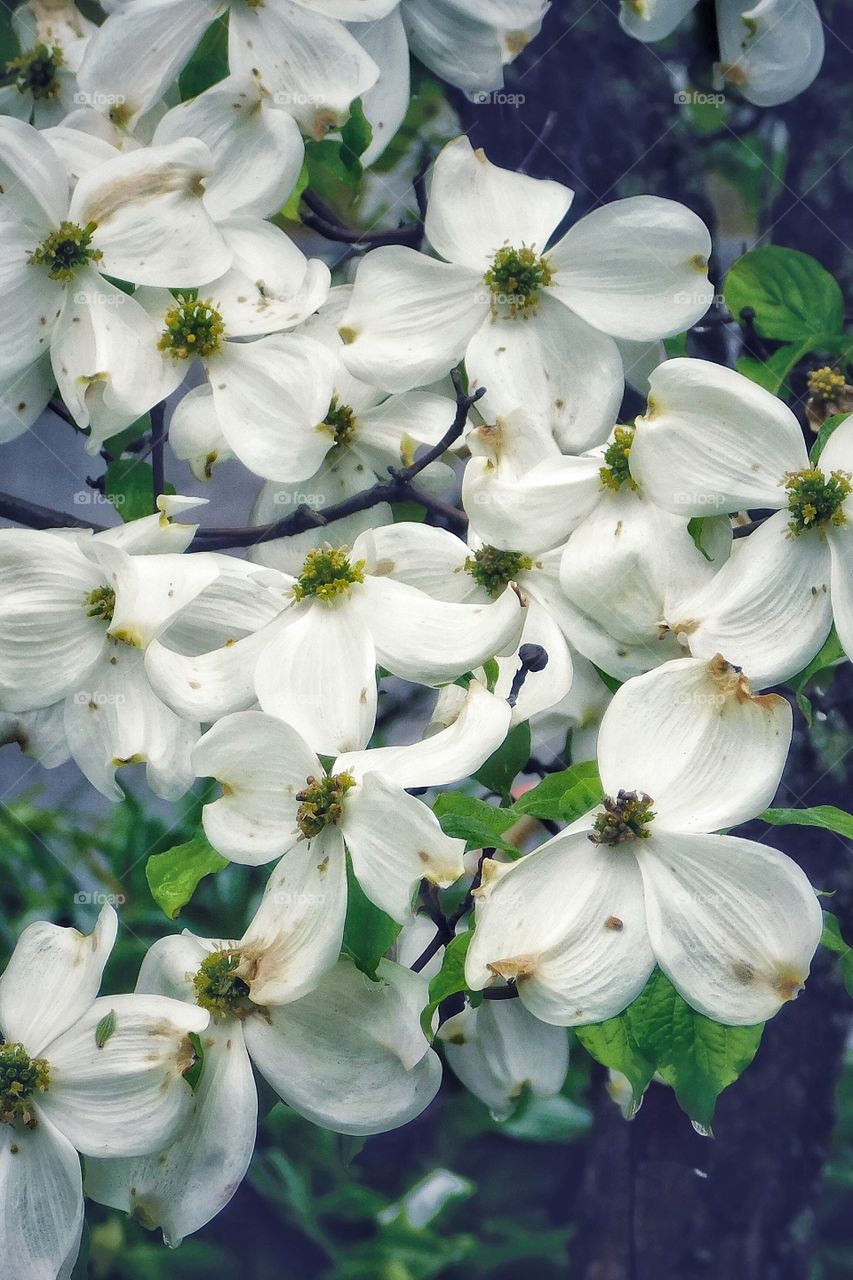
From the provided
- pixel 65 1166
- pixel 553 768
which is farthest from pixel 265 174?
pixel 65 1166

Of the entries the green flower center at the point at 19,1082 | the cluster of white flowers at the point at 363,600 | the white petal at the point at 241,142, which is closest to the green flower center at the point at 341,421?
the cluster of white flowers at the point at 363,600

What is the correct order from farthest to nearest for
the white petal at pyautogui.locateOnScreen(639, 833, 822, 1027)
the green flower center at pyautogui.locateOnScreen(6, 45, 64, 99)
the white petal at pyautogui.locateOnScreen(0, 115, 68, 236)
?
the green flower center at pyautogui.locateOnScreen(6, 45, 64, 99)
the white petal at pyautogui.locateOnScreen(0, 115, 68, 236)
the white petal at pyautogui.locateOnScreen(639, 833, 822, 1027)

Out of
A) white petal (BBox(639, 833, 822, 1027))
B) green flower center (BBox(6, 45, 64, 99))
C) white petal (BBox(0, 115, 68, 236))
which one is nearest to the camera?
white petal (BBox(639, 833, 822, 1027))

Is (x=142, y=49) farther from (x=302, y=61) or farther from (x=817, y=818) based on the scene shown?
(x=817, y=818)

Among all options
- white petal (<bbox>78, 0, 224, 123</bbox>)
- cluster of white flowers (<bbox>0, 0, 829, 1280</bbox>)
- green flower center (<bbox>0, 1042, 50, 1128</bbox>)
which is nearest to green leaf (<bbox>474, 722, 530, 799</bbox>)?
cluster of white flowers (<bbox>0, 0, 829, 1280</bbox>)
